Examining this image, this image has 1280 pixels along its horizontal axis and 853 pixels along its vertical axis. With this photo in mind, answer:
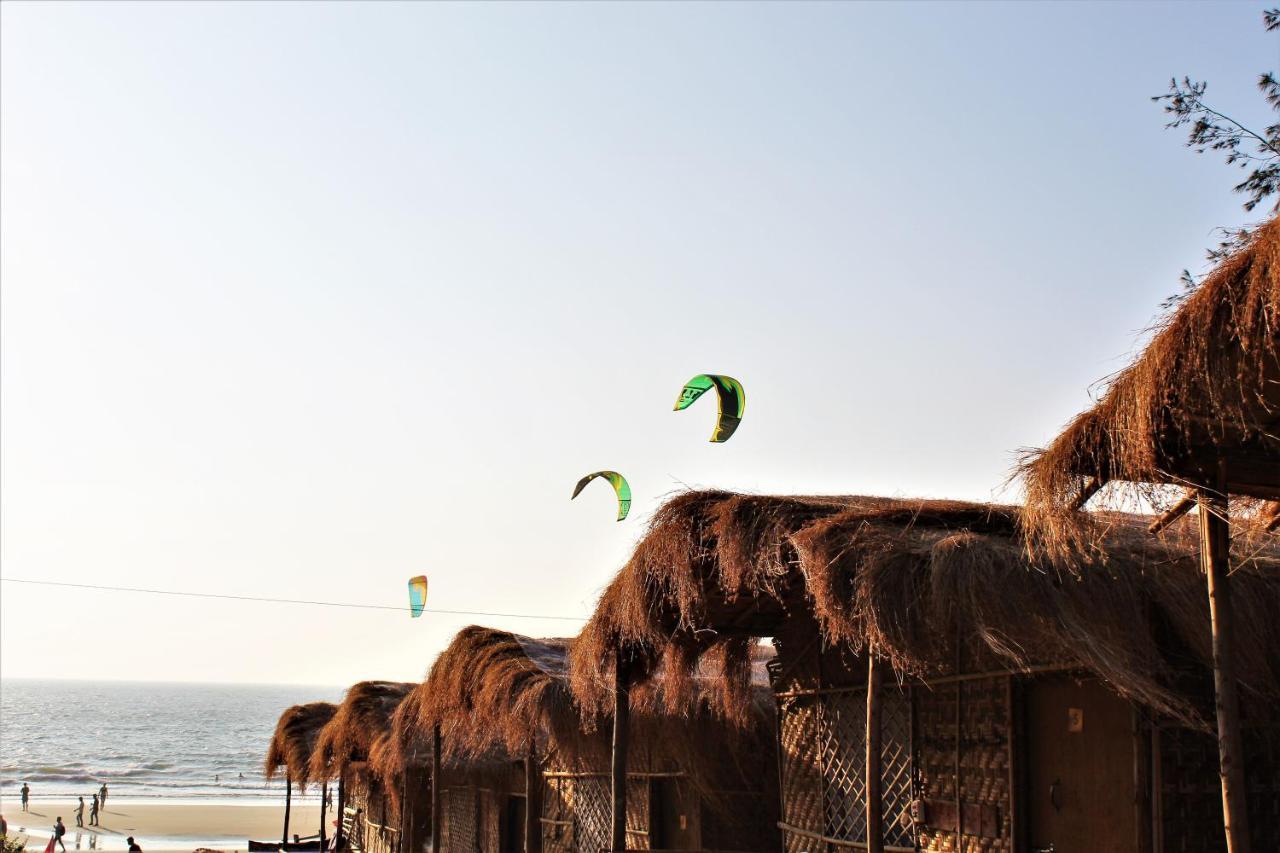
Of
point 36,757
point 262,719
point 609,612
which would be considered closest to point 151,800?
point 36,757

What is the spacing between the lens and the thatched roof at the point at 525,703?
1111 cm

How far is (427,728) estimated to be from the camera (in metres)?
13.9

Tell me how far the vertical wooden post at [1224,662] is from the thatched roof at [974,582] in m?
1.21

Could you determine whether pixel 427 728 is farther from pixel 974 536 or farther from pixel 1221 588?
pixel 1221 588

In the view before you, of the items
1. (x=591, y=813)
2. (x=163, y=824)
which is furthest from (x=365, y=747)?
(x=163, y=824)

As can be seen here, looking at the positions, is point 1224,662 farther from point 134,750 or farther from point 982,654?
point 134,750

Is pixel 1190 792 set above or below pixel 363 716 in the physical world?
above

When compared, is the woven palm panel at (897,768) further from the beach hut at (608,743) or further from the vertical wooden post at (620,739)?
the beach hut at (608,743)

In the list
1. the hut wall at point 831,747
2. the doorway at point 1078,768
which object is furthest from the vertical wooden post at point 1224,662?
the hut wall at point 831,747

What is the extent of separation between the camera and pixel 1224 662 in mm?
4578

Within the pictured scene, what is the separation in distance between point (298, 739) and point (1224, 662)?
17.1 metres

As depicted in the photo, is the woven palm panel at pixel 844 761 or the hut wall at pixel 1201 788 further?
the woven palm panel at pixel 844 761

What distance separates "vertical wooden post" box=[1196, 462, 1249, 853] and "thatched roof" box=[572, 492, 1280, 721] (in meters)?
1.21

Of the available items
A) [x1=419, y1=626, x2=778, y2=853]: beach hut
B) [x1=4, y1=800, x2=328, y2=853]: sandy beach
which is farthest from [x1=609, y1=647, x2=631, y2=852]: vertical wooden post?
[x1=4, y1=800, x2=328, y2=853]: sandy beach
